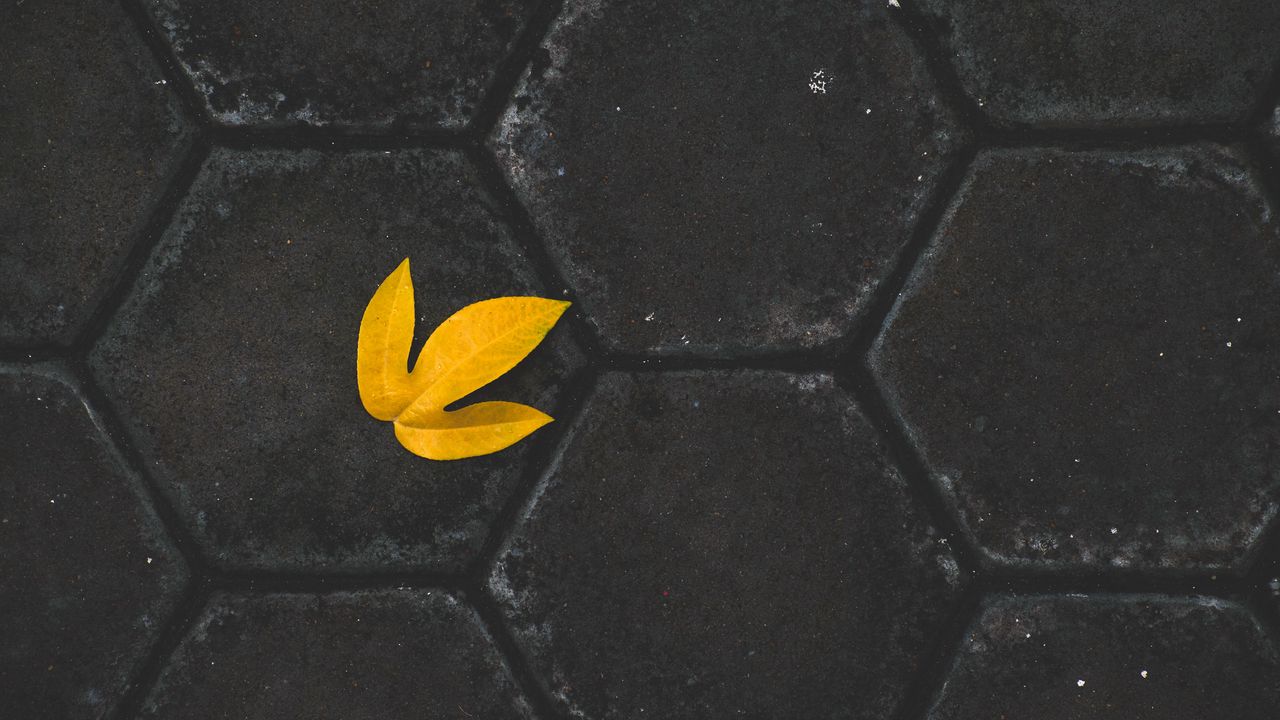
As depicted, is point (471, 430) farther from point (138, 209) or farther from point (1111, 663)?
point (1111, 663)

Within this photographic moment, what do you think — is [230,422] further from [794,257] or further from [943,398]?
[943,398]

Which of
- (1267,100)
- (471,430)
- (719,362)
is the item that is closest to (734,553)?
(719,362)

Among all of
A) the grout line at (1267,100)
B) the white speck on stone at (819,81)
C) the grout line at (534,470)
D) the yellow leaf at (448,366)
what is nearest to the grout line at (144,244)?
the yellow leaf at (448,366)

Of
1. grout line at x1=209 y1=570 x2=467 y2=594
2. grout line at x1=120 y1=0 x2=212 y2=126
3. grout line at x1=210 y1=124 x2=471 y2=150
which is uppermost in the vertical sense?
grout line at x1=120 y1=0 x2=212 y2=126

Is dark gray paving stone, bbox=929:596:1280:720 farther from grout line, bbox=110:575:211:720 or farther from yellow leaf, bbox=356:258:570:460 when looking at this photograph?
grout line, bbox=110:575:211:720

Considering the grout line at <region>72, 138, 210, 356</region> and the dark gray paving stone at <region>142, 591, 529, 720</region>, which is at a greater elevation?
the grout line at <region>72, 138, 210, 356</region>

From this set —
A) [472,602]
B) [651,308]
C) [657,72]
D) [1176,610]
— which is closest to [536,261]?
[651,308]

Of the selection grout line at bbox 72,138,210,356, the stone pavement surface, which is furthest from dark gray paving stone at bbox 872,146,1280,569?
grout line at bbox 72,138,210,356

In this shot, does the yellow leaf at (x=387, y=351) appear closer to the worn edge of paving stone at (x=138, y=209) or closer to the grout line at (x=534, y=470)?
the grout line at (x=534, y=470)
